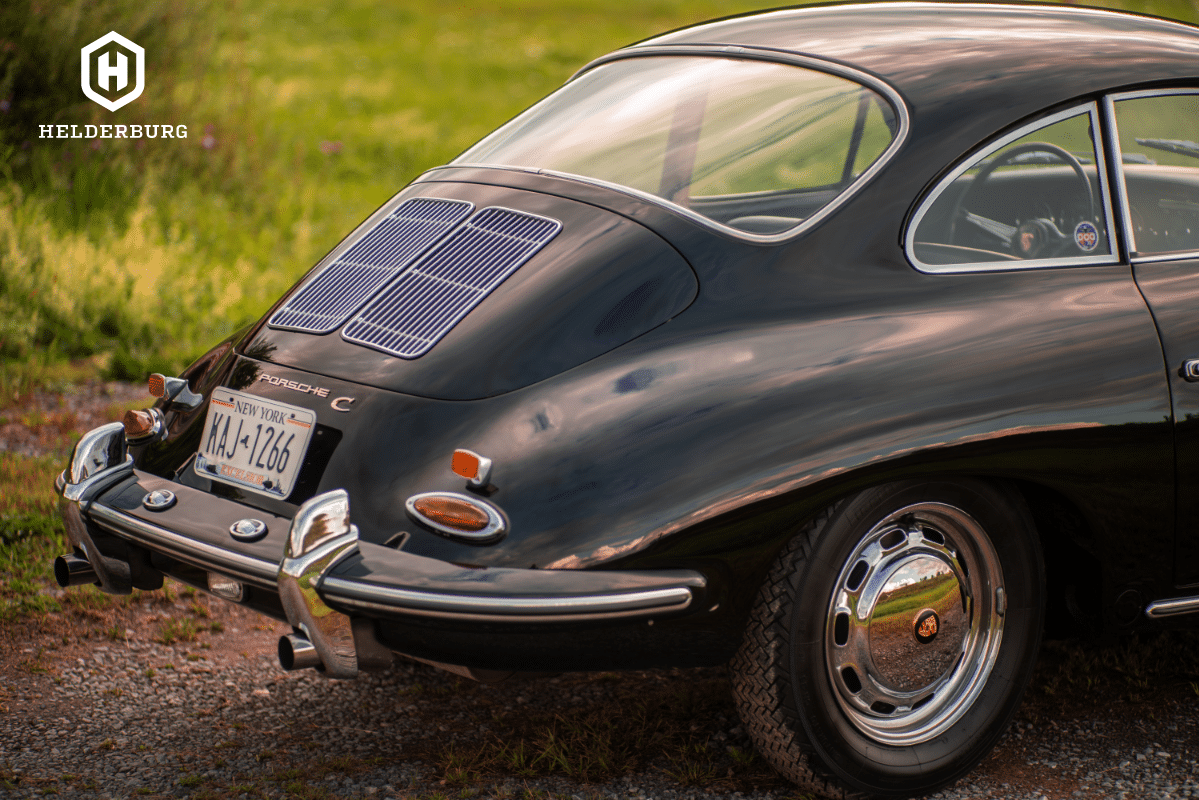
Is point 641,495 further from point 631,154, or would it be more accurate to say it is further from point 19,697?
point 19,697

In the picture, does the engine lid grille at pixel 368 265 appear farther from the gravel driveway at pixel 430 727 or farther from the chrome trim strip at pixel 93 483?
the gravel driveway at pixel 430 727

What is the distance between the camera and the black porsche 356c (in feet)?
8.09

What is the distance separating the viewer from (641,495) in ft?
8.02

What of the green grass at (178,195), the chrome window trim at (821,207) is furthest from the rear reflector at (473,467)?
the green grass at (178,195)

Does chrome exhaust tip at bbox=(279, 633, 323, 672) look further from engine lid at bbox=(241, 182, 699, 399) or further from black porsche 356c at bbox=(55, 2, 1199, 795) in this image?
engine lid at bbox=(241, 182, 699, 399)

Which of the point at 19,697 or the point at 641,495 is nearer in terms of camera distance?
the point at 641,495

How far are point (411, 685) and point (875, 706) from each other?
140 centimetres

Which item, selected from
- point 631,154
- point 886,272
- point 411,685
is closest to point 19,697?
point 411,685

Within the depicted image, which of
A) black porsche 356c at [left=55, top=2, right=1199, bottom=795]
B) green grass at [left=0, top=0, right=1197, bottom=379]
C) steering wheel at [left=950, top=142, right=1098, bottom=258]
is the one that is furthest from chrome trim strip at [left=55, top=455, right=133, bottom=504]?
green grass at [left=0, top=0, right=1197, bottom=379]

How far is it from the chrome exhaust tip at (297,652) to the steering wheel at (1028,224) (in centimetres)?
187

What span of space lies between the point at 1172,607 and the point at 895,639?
786 mm

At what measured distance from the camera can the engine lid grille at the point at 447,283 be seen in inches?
110

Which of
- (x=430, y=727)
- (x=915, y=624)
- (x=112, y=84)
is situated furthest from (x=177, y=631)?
(x=112, y=84)

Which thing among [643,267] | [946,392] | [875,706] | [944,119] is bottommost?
[875,706]
